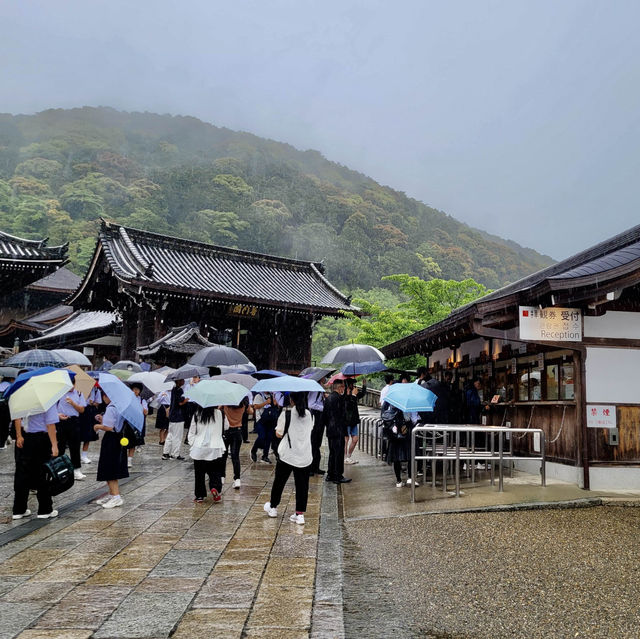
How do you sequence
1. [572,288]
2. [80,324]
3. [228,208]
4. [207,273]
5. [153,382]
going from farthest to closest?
[228,208], [80,324], [207,273], [153,382], [572,288]

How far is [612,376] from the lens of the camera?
28.9ft

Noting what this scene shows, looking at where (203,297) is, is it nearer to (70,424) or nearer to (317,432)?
(70,424)

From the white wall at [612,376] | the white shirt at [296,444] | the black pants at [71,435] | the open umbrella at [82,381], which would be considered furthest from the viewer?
the open umbrella at [82,381]

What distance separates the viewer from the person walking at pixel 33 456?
22.0ft

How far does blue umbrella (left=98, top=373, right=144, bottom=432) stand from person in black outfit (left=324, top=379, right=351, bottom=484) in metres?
3.35

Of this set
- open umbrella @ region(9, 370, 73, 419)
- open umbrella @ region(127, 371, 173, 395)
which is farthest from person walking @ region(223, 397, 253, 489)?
open umbrella @ region(127, 371, 173, 395)

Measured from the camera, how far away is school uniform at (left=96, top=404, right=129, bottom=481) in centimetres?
728

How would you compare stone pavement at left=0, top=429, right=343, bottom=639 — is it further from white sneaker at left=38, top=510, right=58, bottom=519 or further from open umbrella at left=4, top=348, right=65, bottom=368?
open umbrella at left=4, top=348, right=65, bottom=368

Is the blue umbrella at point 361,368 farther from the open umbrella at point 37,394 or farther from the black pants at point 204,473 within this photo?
the open umbrella at point 37,394

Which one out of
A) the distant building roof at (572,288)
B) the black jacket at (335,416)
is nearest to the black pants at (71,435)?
the black jacket at (335,416)

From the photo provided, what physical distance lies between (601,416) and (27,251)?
16244 millimetres

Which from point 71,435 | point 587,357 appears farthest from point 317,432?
point 587,357

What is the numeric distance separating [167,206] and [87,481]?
63.5 m

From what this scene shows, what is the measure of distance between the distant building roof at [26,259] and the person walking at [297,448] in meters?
13.1
